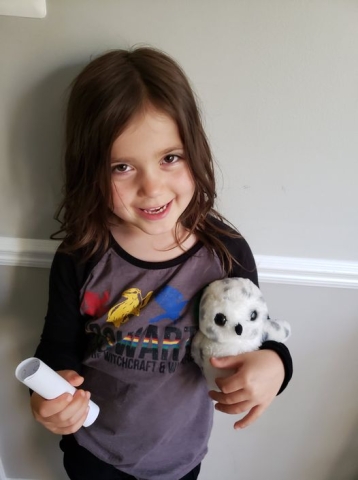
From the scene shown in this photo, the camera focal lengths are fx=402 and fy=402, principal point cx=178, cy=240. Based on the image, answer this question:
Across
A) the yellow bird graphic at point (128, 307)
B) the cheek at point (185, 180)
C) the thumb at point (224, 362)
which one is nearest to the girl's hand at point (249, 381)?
the thumb at point (224, 362)

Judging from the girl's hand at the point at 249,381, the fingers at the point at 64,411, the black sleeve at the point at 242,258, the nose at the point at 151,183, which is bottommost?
the fingers at the point at 64,411

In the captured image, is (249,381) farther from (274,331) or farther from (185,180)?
(185,180)

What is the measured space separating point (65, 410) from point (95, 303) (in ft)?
0.53

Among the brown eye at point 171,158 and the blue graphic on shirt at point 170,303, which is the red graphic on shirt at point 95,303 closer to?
the blue graphic on shirt at point 170,303

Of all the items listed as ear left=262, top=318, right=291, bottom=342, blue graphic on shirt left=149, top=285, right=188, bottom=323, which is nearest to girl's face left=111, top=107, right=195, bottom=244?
blue graphic on shirt left=149, top=285, right=188, bottom=323

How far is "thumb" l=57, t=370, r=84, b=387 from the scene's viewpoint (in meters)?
0.59

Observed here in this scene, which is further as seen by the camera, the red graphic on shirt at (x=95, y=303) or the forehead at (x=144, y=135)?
the red graphic on shirt at (x=95, y=303)

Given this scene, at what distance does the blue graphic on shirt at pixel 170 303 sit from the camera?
2.02 feet

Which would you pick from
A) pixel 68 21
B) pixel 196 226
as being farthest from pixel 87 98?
pixel 196 226

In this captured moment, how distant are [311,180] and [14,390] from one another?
0.76 m

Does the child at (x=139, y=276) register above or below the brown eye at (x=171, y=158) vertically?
below

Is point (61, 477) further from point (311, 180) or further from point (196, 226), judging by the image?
point (311, 180)

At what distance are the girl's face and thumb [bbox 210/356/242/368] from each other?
7.8 inches

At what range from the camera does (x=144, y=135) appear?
1.66ft
